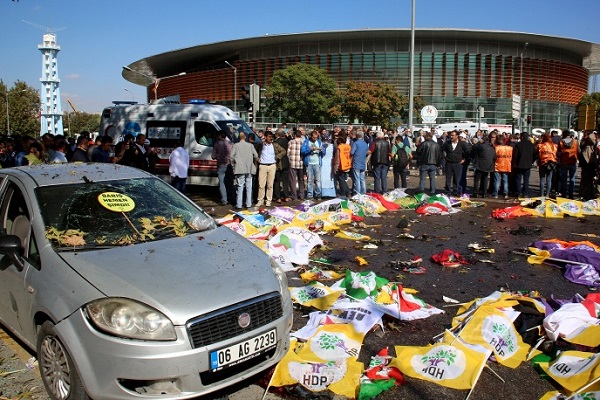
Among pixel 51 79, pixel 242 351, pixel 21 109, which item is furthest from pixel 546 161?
pixel 51 79

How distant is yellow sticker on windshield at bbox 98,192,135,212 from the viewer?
4449mm

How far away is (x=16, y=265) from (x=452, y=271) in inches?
211

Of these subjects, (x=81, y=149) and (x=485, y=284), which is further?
(x=81, y=149)

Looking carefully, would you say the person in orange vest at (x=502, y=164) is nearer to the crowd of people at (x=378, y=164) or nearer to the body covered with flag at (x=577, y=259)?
the crowd of people at (x=378, y=164)

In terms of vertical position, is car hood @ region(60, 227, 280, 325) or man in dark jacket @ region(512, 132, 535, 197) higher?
man in dark jacket @ region(512, 132, 535, 197)

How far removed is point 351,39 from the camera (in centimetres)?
6412

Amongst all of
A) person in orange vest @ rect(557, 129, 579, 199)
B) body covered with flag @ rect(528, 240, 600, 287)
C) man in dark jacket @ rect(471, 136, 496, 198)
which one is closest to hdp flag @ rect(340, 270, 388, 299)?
body covered with flag @ rect(528, 240, 600, 287)

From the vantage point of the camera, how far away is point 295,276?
683 centimetres

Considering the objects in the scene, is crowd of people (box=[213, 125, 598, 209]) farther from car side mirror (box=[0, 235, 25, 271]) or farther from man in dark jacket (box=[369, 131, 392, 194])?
car side mirror (box=[0, 235, 25, 271])

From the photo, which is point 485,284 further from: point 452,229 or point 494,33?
point 494,33

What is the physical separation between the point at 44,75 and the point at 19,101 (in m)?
→ 26.5

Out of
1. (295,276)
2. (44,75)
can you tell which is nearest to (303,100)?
(295,276)

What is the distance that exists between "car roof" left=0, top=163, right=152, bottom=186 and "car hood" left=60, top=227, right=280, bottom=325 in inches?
42.7

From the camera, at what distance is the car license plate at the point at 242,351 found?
3.29 meters
